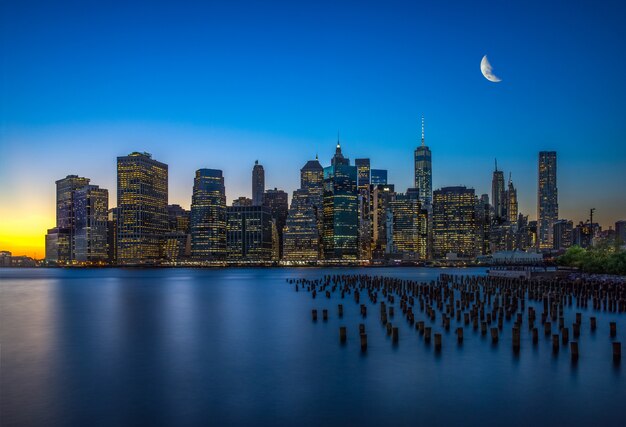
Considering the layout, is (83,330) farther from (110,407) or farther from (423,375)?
(423,375)

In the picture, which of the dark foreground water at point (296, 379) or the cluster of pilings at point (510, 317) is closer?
the dark foreground water at point (296, 379)

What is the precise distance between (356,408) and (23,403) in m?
12.0

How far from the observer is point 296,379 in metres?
25.3

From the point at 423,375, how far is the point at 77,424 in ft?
44.6

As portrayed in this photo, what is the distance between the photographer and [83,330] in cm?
4231

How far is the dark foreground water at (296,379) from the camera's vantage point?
1981cm

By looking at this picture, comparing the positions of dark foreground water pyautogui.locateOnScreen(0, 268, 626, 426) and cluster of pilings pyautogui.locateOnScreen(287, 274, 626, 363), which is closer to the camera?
dark foreground water pyautogui.locateOnScreen(0, 268, 626, 426)

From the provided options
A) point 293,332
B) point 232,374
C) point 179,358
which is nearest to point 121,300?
point 293,332

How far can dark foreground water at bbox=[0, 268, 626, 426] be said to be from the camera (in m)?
19.8

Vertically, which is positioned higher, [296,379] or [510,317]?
[510,317]

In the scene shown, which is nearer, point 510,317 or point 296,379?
point 296,379

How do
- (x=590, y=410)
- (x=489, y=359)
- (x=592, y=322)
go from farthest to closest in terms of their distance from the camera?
(x=592, y=322)
(x=489, y=359)
(x=590, y=410)

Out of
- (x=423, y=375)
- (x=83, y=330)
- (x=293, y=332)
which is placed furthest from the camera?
(x=83, y=330)

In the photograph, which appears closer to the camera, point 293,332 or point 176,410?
point 176,410
